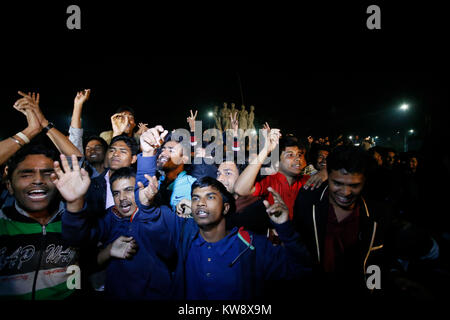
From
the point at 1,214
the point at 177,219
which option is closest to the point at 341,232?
the point at 177,219

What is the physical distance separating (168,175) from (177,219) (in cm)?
151

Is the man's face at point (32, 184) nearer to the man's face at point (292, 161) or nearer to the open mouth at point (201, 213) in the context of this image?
the open mouth at point (201, 213)

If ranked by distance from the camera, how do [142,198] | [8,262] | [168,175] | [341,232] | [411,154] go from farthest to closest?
[411,154]
[168,175]
[341,232]
[142,198]
[8,262]

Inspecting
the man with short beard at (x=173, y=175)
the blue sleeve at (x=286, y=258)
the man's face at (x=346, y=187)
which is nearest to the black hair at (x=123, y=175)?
the man with short beard at (x=173, y=175)

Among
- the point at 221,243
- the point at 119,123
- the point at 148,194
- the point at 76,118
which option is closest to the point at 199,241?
the point at 221,243

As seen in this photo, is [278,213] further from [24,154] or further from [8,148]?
[8,148]

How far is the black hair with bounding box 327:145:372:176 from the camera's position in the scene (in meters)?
2.41

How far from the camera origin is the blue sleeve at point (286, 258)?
2064mm

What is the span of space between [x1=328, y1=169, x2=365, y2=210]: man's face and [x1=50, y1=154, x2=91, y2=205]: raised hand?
9.13ft

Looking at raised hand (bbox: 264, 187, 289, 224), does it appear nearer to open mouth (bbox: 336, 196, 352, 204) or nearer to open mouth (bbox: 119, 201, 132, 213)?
open mouth (bbox: 336, 196, 352, 204)

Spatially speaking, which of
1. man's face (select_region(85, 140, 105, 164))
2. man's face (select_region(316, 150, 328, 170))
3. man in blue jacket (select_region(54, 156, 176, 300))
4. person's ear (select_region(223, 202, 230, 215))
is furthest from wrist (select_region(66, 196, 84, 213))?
man's face (select_region(316, 150, 328, 170))

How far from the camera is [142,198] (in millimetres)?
2188

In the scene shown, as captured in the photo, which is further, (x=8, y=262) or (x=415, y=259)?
(x=415, y=259)
